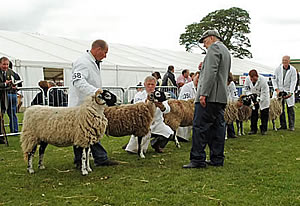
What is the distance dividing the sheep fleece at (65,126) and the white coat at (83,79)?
0.69ft

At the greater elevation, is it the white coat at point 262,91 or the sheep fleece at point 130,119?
the white coat at point 262,91

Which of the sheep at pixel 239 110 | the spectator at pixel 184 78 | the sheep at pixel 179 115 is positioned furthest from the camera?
the spectator at pixel 184 78

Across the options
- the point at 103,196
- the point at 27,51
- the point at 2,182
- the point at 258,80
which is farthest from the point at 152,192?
the point at 27,51

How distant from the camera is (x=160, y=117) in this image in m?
6.88

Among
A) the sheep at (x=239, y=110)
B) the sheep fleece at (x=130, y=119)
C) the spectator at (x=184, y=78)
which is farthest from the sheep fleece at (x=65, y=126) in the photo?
the spectator at (x=184, y=78)

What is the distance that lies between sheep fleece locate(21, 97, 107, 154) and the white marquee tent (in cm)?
1043

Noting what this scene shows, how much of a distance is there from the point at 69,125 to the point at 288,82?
766cm

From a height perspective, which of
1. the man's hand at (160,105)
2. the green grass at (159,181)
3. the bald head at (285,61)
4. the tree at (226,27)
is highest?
the tree at (226,27)

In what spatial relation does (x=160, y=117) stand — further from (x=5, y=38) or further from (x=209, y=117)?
(x=5, y=38)

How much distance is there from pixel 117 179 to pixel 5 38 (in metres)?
16.0

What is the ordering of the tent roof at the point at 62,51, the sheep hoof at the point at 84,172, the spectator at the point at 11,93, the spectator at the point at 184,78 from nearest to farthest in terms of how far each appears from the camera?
the sheep hoof at the point at 84,172
the spectator at the point at 11,93
the spectator at the point at 184,78
the tent roof at the point at 62,51

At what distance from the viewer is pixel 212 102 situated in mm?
A: 5332

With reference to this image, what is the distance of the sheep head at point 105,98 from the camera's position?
Answer: 16.2ft

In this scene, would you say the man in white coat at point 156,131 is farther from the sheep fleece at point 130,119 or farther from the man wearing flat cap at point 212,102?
the man wearing flat cap at point 212,102
